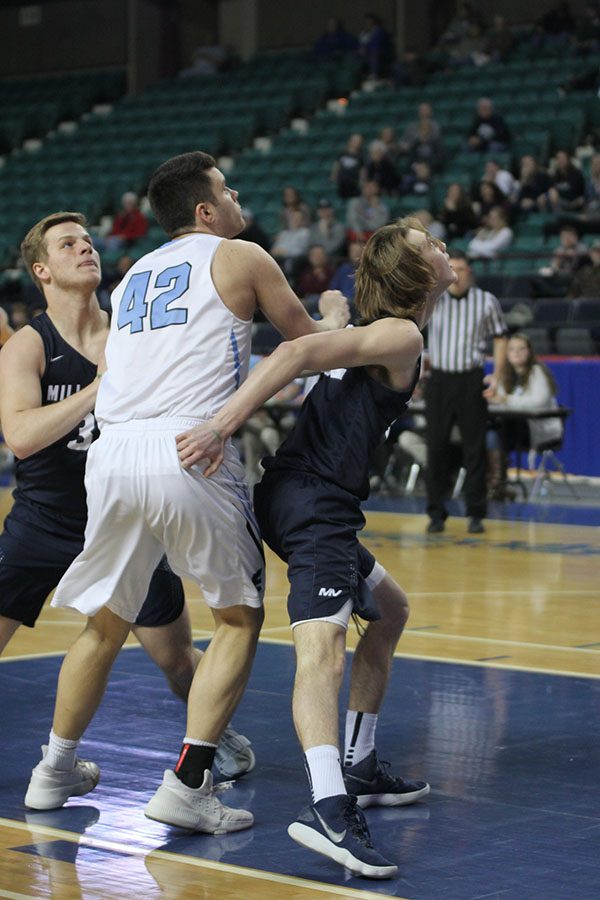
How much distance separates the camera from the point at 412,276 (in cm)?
394

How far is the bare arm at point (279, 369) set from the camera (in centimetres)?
Result: 368

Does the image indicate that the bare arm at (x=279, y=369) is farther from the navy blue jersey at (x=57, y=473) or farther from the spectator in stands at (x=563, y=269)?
the spectator in stands at (x=563, y=269)

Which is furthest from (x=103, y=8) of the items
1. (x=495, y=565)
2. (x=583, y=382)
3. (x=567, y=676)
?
(x=567, y=676)

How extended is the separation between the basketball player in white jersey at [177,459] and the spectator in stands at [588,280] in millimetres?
11302

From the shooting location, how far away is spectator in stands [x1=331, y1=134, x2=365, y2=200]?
62.7ft

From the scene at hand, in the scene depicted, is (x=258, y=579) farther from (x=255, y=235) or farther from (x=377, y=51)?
(x=377, y=51)

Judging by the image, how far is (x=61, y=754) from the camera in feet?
13.4

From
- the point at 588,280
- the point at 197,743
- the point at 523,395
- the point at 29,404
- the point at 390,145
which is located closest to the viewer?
the point at 197,743

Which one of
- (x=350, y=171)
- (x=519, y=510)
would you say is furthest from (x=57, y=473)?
(x=350, y=171)

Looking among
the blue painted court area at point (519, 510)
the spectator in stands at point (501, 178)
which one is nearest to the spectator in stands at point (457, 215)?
the spectator in stands at point (501, 178)

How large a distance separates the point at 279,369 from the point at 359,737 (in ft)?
3.81

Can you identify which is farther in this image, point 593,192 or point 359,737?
point 593,192

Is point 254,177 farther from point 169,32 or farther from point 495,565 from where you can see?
point 495,565

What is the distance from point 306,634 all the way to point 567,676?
2.47m
